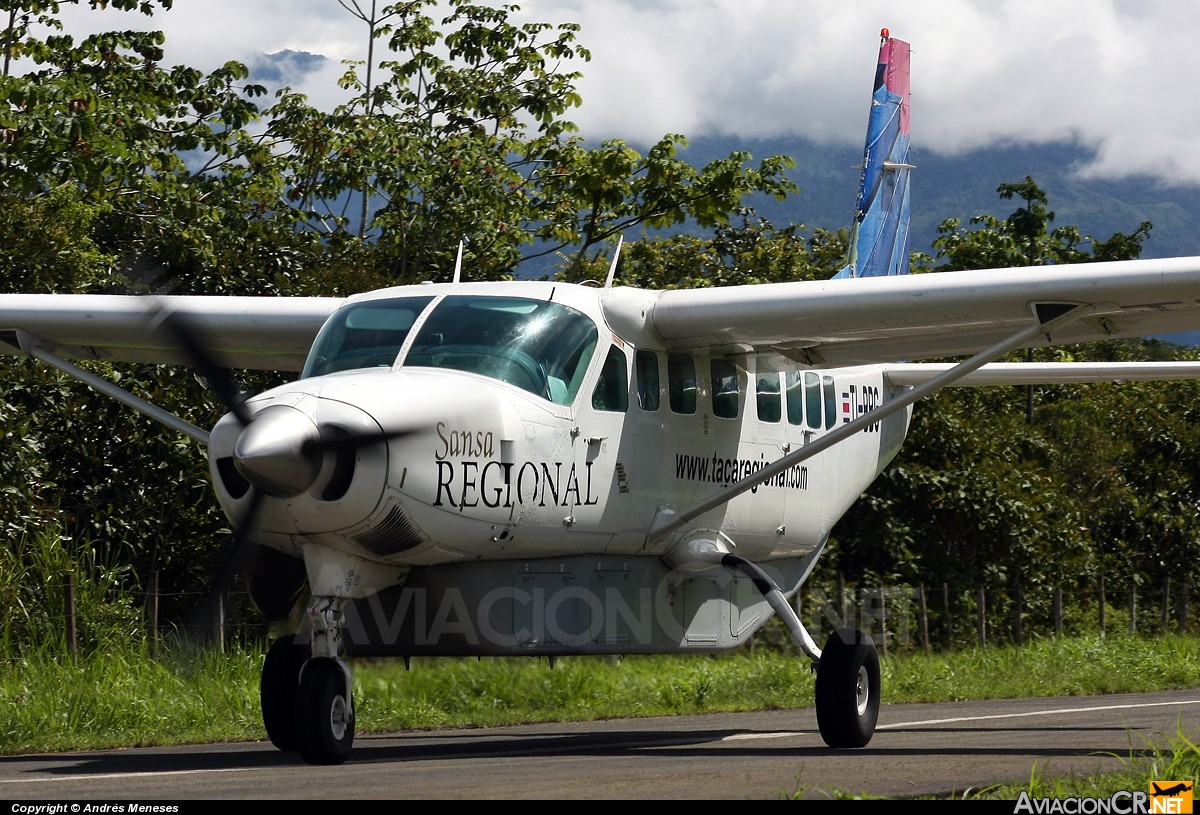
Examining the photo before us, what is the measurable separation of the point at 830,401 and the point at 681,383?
2577 millimetres

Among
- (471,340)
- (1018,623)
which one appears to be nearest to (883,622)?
(1018,623)

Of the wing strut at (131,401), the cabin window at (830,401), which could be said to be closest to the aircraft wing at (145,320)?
the wing strut at (131,401)

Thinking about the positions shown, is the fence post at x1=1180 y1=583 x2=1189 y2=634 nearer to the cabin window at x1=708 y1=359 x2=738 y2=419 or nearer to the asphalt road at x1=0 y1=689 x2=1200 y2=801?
the asphalt road at x1=0 y1=689 x2=1200 y2=801

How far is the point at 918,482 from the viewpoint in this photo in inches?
934

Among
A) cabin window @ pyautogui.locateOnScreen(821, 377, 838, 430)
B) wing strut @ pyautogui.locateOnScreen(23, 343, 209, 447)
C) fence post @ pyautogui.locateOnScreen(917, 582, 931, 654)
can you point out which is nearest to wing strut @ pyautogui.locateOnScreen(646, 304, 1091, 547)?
cabin window @ pyautogui.locateOnScreen(821, 377, 838, 430)

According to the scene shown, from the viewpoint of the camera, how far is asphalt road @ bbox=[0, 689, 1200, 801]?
7.86 m

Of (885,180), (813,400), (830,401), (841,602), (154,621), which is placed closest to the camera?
(813,400)

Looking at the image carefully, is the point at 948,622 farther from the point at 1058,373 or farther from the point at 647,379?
the point at 647,379

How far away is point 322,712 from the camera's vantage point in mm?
9281

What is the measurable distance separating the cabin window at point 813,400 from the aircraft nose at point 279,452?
612 cm

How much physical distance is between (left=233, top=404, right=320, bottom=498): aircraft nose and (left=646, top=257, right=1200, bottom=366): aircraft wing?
3.67m

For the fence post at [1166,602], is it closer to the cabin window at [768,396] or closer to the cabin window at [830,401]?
the cabin window at [830,401]
